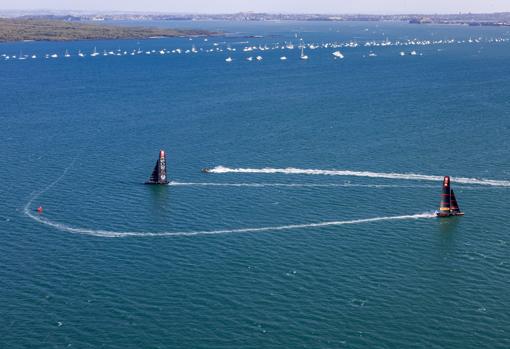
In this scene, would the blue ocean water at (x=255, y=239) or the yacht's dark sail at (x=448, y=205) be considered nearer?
the blue ocean water at (x=255, y=239)

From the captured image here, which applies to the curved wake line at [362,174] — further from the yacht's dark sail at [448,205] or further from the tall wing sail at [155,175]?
the yacht's dark sail at [448,205]

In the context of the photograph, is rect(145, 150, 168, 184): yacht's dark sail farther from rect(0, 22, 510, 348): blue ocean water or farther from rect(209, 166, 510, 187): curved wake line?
rect(209, 166, 510, 187): curved wake line

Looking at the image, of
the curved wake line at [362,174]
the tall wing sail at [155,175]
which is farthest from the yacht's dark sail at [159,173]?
the curved wake line at [362,174]

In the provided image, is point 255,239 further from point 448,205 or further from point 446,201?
point 448,205

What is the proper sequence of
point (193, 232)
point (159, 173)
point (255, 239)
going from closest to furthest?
point (255, 239)
point (193, 232)
point (159, 173)

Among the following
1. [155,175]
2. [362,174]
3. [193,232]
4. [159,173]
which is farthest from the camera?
[362,174]

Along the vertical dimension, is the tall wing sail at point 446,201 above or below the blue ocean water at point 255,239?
above

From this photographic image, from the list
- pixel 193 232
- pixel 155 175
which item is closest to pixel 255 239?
pixel 193 232

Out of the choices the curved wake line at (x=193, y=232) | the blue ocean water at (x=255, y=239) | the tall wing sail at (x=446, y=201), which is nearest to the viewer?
the blue ocean water at (x=255, y=239)

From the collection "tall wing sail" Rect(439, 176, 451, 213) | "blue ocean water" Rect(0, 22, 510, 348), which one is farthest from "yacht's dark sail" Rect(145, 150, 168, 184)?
"tall wing sail" Rect(439, 176, 451, 213)

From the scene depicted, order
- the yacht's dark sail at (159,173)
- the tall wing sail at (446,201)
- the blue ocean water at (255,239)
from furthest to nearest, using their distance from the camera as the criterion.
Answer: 1. the yacht's dark sail at (159,173)
2. the tall wing sail at (446,201)
3. the blue ocean water at (255,239)

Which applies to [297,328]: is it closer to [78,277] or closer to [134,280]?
[134,280]

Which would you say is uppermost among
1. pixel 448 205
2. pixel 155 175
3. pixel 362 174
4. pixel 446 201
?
pixel 446 201

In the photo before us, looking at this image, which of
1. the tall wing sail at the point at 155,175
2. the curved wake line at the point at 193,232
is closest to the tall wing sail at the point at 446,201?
the curved wake line at the point at 193,232
